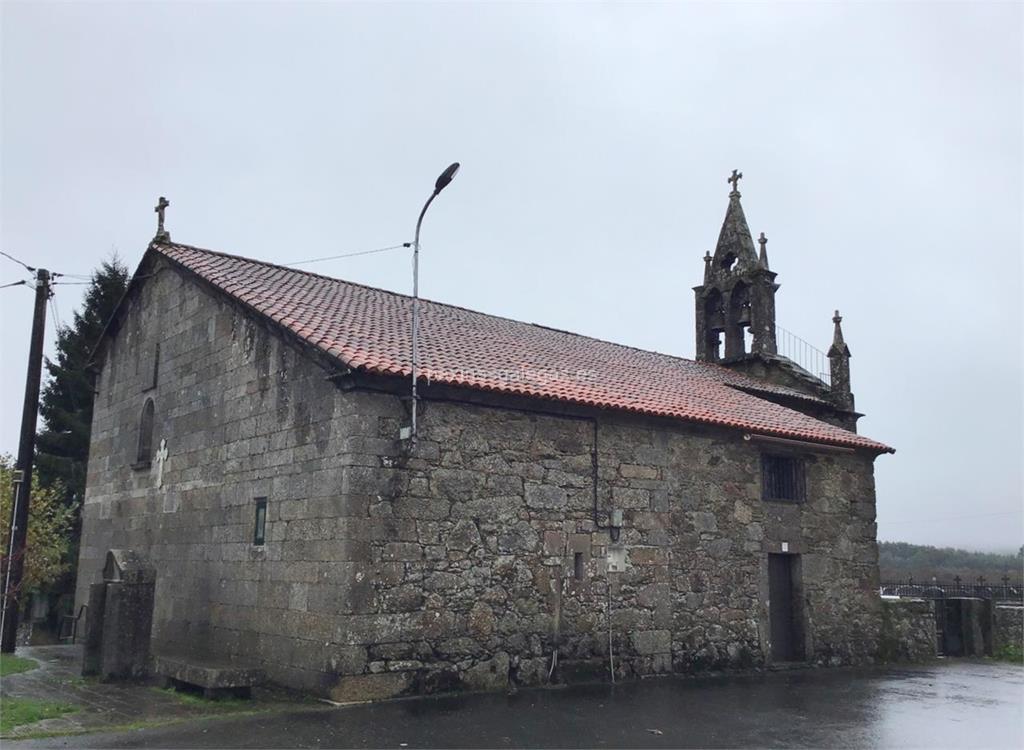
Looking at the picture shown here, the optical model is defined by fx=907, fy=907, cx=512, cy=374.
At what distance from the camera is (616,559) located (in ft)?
42.9

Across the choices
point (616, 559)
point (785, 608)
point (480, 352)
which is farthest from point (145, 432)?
point (785, 608)

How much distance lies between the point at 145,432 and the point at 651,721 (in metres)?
10.6

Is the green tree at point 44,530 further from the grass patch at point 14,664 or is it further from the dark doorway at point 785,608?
the dark doorway at point 785,608

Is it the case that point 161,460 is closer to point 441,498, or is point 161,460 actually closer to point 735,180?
point 441,498

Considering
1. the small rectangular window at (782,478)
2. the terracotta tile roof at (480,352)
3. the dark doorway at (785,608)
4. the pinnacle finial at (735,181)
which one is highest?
the pinnacle finial at (735,181)

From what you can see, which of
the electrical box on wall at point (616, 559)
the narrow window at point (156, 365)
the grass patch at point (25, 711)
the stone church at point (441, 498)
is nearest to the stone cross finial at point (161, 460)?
the stone church at point (441, 498)

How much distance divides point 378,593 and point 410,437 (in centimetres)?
187

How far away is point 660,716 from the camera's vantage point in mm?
10055

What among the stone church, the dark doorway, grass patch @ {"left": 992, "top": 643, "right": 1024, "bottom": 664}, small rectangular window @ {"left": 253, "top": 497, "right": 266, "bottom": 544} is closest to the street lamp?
the stone church

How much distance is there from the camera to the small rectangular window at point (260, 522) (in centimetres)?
1228

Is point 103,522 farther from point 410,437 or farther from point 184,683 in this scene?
point 410,437

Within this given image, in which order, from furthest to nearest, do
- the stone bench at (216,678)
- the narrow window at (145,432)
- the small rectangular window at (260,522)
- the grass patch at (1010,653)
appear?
the grass patch at (1010,653)
the narrow window at (145,432)
the small rectangular window at (260,522)
the stone bench at (216,678)

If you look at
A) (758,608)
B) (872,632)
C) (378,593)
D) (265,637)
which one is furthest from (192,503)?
(872,632)

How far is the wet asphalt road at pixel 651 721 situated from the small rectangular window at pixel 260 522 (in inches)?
123
